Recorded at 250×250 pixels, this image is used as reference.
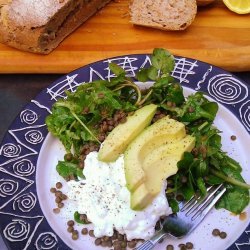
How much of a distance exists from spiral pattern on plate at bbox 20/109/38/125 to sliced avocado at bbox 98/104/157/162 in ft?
1.39

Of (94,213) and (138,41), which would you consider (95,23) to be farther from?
(94,213)

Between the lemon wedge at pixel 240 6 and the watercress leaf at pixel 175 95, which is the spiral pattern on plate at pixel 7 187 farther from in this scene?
the lemon wedge at pixel 240 6

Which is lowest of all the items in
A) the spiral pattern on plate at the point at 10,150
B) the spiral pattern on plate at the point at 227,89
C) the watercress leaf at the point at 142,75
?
the spiral pattern on plate at the point at 10,150

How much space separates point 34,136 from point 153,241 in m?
0.71

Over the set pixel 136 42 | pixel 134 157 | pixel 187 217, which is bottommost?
pixel 187 217

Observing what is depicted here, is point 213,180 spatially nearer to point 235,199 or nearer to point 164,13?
point 235,199

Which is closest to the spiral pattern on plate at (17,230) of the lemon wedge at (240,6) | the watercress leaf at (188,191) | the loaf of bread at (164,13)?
the watercress leaf at (188,191)

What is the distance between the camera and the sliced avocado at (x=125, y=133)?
181 cm

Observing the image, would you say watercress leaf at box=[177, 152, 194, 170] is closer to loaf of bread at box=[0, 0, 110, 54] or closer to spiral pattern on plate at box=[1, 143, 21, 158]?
spiral pattern on plate at box=[1, 143, 21, 158]

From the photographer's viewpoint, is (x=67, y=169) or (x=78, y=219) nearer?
(x=78, y=219)

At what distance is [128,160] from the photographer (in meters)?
1.76

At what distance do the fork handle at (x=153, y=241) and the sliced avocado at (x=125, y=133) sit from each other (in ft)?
1.07

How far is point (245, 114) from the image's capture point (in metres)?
2.11

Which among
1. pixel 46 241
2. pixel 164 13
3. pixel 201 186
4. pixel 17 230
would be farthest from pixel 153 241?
pixel 164 13
